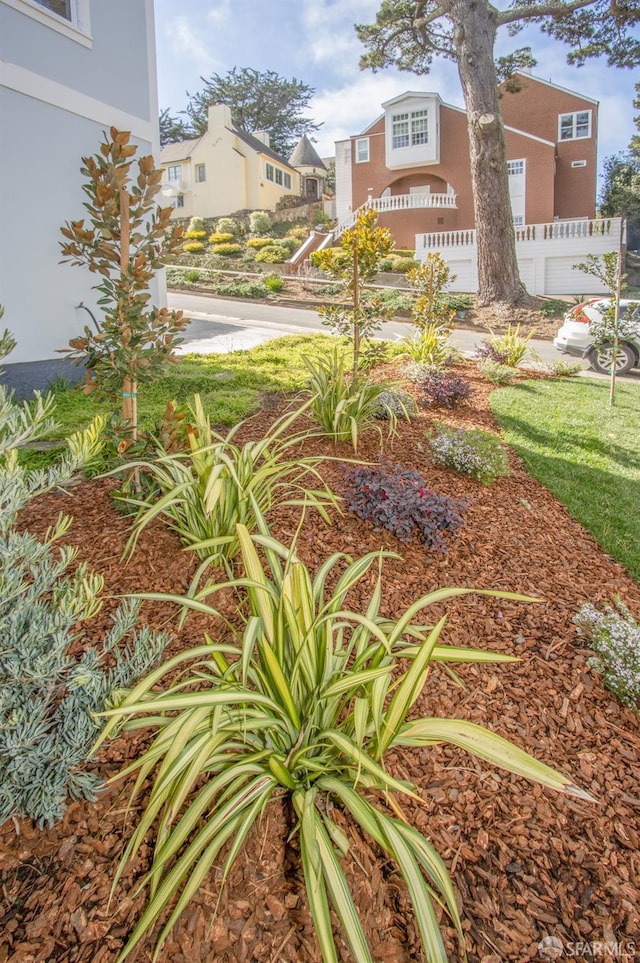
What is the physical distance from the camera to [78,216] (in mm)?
5602

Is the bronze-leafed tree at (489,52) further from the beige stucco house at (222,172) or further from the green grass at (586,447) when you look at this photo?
the beige stucco house at (222,172)

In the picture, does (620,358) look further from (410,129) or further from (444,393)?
(410,129)

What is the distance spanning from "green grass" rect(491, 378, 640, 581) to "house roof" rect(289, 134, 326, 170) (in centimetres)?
3401

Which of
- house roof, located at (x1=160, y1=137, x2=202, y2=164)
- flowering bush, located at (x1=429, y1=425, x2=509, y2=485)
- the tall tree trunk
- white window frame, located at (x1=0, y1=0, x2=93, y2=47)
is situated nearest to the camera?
flowering bush, located at (x1=429, y1=425, x2=509, y2=485)

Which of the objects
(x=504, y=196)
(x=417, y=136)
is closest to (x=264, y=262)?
(x=417, y=136)

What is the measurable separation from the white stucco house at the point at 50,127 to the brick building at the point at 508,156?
17382 millimetres

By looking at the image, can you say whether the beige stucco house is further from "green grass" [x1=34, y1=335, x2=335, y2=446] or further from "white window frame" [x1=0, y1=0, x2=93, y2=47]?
"white window frame" [x1=0, y1=0, x2=93, y2=47]

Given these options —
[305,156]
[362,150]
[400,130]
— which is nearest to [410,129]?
[400,130]

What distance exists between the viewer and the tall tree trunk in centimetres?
1095

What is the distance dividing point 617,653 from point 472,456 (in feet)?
6.10

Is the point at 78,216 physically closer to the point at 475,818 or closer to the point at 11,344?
the point at 11,344

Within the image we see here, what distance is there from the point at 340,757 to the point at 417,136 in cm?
2652

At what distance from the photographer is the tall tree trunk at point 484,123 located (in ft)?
35.9

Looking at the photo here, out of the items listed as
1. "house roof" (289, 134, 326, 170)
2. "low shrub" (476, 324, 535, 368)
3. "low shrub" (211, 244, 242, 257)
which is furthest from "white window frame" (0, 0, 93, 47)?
"house roof" (289, 134, 326, 170)
